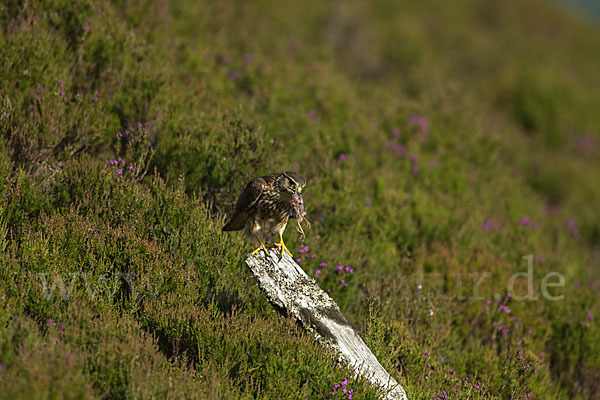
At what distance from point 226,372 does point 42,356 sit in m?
1.13

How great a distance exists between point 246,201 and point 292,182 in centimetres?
47

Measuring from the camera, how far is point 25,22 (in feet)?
20.3

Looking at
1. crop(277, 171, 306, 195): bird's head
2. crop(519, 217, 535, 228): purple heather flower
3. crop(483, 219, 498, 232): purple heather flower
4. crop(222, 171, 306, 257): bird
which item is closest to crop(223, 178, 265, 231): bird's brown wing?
crop(222, 171, 306, 257): bird

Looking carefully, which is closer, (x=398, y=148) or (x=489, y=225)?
(x=489, y=225)

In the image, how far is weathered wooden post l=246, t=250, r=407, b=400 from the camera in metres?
4.04

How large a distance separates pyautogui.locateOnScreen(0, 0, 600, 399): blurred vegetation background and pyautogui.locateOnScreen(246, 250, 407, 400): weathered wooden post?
4.9 inches

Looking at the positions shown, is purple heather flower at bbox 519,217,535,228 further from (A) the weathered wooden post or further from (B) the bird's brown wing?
(B) the bird's brown wing

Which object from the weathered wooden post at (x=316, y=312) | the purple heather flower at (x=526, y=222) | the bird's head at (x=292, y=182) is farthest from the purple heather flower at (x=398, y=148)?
the weathered wooden post at (x=316, y=312)

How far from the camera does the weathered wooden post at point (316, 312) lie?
4.04 meters

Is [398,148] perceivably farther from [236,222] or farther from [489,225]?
[236,222]

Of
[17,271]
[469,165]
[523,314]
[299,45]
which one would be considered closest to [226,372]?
[17,271]

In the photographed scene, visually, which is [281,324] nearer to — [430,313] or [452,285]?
[430,313]

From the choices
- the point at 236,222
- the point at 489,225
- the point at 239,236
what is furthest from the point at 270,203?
the point at 489,225

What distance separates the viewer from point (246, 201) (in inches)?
177
